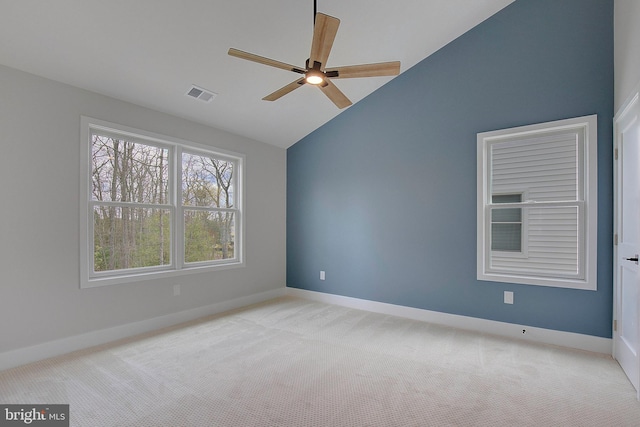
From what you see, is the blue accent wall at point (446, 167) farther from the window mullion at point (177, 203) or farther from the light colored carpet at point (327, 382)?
the window mullion at point (177, 203)

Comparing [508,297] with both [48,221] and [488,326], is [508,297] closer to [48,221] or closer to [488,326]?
[488,326]

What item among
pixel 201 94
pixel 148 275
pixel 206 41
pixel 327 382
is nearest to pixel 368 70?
pixel 206 41

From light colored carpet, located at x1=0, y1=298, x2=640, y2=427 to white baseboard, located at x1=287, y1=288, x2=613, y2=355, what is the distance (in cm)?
15

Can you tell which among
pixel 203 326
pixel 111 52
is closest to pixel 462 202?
pixel 203 326

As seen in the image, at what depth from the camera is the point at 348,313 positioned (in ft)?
14.3

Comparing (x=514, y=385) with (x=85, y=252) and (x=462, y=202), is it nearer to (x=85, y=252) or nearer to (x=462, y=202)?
(x=462, y=202)

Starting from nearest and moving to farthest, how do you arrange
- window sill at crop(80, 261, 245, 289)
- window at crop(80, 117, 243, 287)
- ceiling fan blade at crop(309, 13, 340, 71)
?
ceiling fan blade at crop(309, 13, 340, 71) → window sill at crop(80, 261, 245, 289) → window at crop(80, 117, 243, 287)

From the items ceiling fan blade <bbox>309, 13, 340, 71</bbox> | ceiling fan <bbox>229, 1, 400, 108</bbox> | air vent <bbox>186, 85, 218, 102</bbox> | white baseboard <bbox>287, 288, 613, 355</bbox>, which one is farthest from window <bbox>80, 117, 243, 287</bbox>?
ceiling fan blade <bbox>309, 13, 340, 71</bbox>

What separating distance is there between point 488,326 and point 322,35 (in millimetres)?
3407

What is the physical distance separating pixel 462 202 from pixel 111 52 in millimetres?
3883

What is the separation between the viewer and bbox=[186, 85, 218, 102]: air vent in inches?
140

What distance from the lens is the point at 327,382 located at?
246 cm

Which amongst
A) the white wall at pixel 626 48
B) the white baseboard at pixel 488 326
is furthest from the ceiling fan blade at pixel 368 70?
the white baseboard at pixel 488 326

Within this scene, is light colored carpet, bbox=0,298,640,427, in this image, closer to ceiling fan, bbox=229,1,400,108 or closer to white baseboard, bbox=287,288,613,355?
white baseboard, bbox=287,288,613,355
